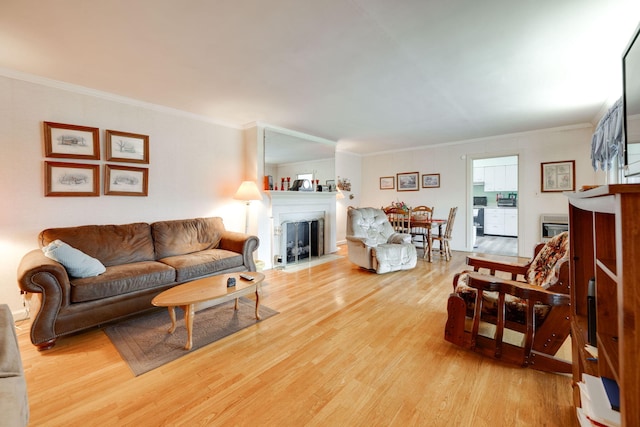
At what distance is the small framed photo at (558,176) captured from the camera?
4500mm

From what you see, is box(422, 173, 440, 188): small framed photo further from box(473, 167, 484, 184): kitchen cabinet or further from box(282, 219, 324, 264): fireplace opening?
box(473, 167, 484, 184): kitchen cabinet

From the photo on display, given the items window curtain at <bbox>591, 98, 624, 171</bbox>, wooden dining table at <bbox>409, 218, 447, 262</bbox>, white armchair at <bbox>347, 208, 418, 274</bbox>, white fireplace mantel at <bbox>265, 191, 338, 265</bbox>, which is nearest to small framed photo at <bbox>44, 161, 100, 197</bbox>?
white fireplace mantel at <bbox>265, 191, 338, 265</bbox>

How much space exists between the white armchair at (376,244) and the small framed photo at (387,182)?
212 centimetres

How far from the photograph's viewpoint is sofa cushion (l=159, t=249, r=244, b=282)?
280 centimetres

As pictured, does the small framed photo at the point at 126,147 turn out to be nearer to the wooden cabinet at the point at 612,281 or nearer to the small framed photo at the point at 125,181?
the small framed photo at the point at 125,181

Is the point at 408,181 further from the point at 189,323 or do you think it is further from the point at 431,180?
the point at 189,323

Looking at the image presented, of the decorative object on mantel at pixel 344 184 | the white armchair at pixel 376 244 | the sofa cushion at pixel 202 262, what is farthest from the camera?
the decorative object on mantel at pixel 344 184

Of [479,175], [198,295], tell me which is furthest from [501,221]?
[198,295]

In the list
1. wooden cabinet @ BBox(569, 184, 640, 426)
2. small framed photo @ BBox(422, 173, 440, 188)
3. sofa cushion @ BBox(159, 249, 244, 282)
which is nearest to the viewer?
wooden cabinet @ BBox(569, 184, 640, 426)

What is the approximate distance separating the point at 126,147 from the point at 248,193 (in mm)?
1554

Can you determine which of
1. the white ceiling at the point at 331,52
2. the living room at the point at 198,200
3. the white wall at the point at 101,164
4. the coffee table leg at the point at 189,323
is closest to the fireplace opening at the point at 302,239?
the living room at the point at 198,200

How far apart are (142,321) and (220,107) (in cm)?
267

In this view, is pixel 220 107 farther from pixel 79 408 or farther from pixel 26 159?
pixel 79 408

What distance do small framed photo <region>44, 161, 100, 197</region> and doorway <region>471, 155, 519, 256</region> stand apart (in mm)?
7918
